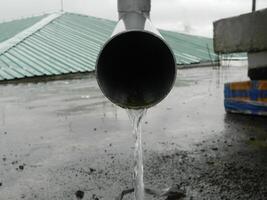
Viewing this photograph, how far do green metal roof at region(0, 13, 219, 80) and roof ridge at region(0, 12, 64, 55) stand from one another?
0.09 metres

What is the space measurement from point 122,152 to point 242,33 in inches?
133

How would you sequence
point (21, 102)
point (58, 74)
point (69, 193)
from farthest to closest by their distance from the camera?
point (58, 74) → point (21, 102) → point (69, 193)

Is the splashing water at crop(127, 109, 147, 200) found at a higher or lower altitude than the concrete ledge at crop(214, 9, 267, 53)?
lower

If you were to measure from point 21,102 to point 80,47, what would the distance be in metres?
11.0

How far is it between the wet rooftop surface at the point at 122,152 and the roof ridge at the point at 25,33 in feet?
37.3

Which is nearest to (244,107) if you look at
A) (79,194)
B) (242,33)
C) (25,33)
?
(242,33)

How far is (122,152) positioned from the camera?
17.3 ft

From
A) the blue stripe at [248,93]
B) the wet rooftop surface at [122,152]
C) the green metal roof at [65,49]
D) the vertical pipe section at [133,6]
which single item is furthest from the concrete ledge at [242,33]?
the green metal roof at [65,49]

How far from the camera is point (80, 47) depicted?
21.2 m

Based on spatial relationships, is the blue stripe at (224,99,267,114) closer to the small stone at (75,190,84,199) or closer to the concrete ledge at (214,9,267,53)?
the concrete ledge at (214,9,267,53)

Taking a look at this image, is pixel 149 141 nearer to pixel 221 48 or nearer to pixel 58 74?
pixel 221 48

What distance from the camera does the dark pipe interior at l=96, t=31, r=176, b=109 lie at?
3.24 m

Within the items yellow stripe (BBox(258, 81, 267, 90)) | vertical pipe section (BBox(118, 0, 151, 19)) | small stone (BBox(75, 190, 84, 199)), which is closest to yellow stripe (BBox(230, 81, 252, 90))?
yellow stripe (BBox(258, 81, 267, 90))

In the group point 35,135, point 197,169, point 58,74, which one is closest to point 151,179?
point 197,169
